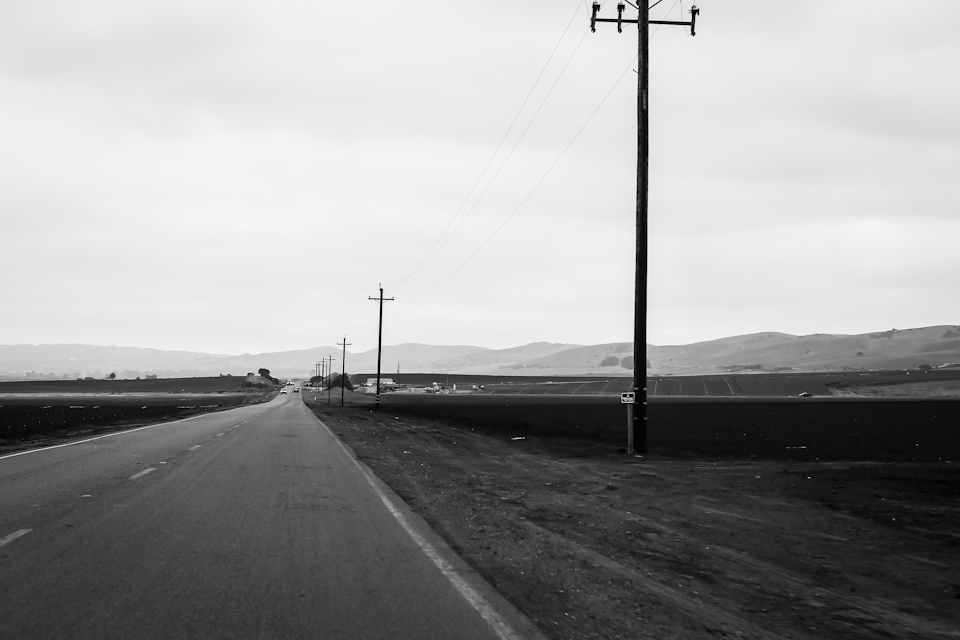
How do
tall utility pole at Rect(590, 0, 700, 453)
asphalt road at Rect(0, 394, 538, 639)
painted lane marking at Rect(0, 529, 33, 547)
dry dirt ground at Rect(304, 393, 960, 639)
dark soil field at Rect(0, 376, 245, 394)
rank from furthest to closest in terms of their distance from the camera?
dark soil field at Rect(0, 376, 245, 394) → tall utility pole at Rect(590, 0, 700, 453) → painted lane marking at Rect(0, 529, 33, 547) → dry dirt ground at Rect(304, 393, 960, 639) → asphalt road at Rect(0, 394, 538, 639)

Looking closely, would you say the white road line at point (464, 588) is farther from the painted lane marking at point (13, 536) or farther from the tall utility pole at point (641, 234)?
the tall utility pole at point (641, 234)

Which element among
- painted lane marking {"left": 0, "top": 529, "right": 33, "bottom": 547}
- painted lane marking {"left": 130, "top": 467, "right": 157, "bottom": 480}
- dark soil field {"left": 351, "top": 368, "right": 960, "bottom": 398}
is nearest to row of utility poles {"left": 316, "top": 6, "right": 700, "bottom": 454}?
painted lane marking {"left": 130, "top": 467, "right": 157, "bottom": 480}

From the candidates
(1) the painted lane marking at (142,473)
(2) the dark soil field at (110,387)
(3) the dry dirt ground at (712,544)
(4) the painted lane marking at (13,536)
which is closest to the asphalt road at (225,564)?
(4) the painted lane marking at (13,536)

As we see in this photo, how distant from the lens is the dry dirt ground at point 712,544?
6359 mm

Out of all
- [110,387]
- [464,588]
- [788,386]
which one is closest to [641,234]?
[464,588]

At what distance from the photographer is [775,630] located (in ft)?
19.7

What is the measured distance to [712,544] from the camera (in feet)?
30.6

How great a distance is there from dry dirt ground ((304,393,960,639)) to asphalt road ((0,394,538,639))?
0.71m

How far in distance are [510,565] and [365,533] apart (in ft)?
7.09

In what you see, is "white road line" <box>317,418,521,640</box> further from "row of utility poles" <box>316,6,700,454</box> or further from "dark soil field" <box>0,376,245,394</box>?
"dark soil field" <box>0,376,245,394</box>

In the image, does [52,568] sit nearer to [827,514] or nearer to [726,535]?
[726,535]

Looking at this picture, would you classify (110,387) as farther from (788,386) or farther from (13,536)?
(13,536)

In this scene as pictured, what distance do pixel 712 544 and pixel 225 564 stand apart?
5486 millimetres

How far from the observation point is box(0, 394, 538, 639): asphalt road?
5781mm
